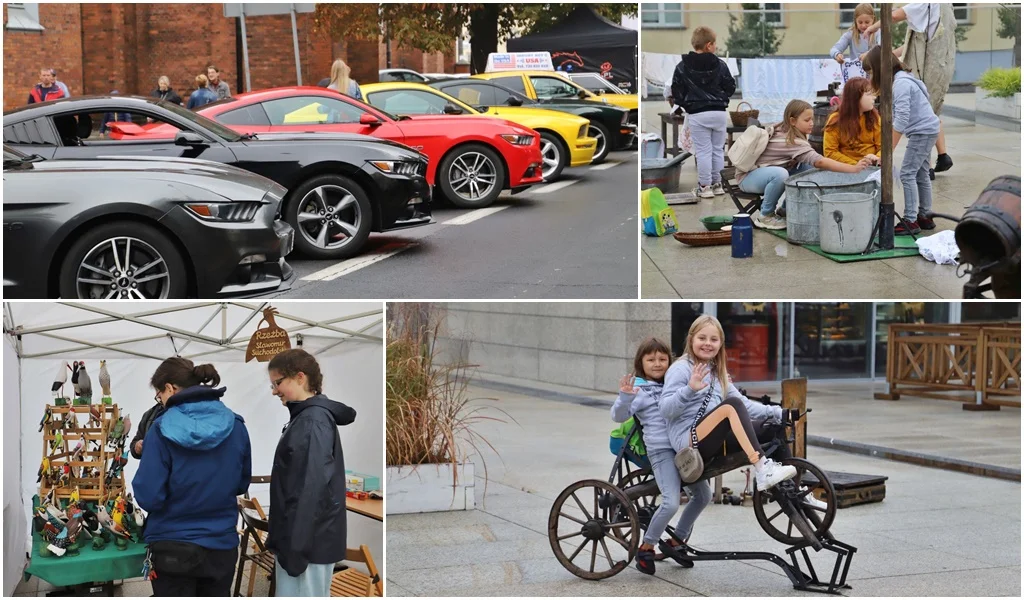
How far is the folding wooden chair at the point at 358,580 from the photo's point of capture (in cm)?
569

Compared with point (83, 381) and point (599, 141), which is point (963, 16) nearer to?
point (599, 141)

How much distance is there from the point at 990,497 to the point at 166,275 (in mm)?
6188

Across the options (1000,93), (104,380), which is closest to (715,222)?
(104,380)

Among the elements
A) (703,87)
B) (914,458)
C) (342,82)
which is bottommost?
(914,458)

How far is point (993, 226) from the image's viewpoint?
5414 mm

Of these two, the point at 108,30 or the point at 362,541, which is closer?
the point at 362,541

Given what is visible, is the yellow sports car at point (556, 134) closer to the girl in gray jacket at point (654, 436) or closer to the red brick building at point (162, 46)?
the girl in gray jacket at point (654, 436)

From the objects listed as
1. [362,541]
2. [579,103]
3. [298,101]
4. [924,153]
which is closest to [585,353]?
[579,103]

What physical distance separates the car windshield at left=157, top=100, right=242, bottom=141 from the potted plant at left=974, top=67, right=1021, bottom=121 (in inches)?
416

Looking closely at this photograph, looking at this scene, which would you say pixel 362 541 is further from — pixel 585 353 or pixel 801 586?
Answer: pixel 585 353

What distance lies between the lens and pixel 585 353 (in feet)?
52.3

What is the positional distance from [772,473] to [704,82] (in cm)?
573

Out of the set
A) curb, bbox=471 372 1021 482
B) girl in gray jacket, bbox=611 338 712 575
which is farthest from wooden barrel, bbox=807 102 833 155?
girl in gray jacket, bbox=611 338 712 575

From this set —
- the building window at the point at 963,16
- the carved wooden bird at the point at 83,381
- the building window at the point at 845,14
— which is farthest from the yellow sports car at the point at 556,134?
the carved wooden bird at the point at 83,381
